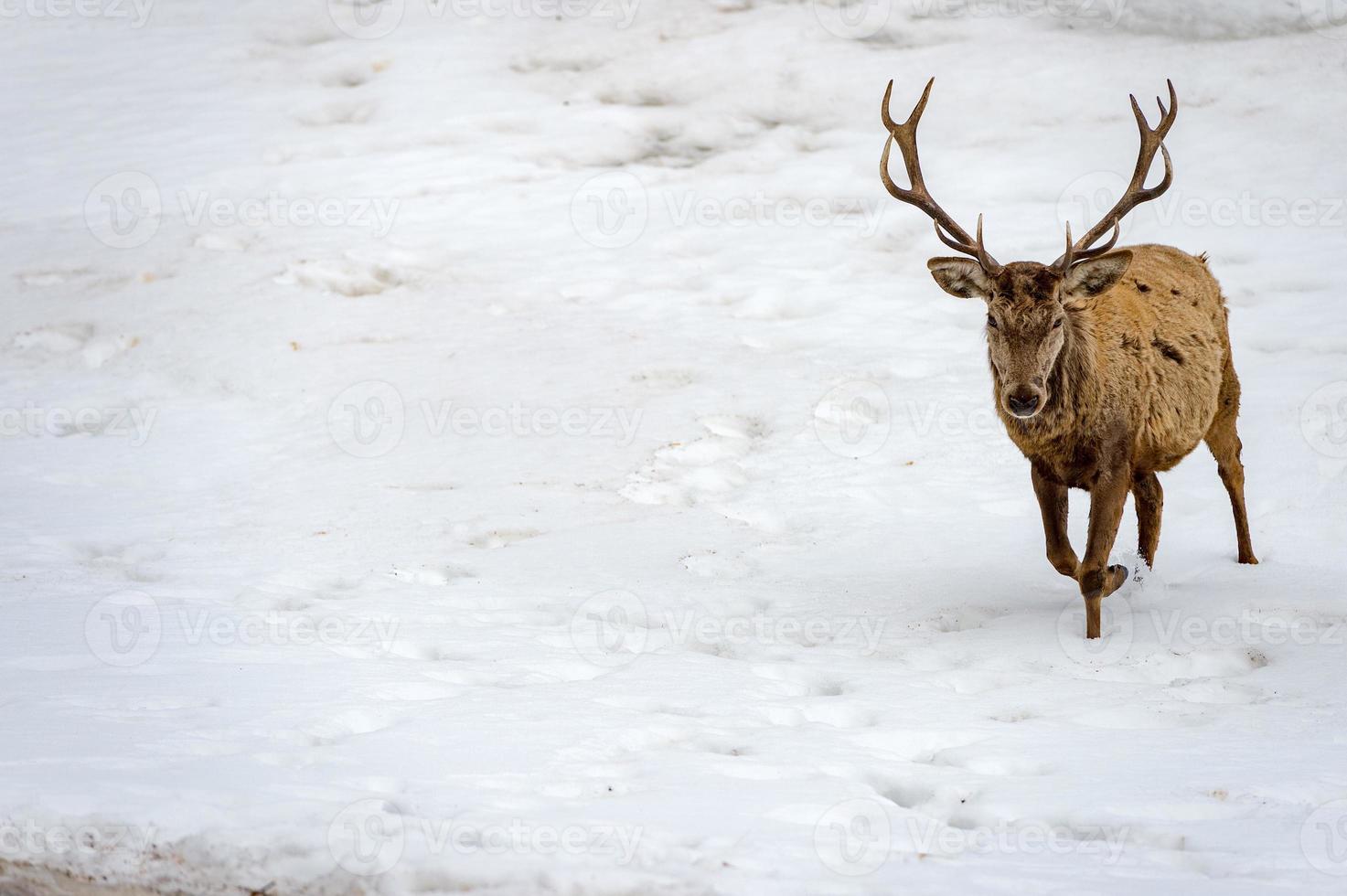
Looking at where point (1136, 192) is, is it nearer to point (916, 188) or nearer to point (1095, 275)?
point (1095, 275)

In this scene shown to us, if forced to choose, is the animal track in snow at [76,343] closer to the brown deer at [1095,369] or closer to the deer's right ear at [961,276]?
the brown deer at [1095,369]

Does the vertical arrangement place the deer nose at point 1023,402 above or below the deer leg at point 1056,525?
above

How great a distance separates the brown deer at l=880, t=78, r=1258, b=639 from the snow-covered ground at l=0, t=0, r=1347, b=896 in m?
0.50

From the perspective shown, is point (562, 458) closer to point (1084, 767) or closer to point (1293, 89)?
point (1084, 767)

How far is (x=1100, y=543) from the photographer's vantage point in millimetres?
6168

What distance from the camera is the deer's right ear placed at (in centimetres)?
627

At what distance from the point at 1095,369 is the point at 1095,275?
1.49ft

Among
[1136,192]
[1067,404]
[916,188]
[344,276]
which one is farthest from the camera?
[344,276]

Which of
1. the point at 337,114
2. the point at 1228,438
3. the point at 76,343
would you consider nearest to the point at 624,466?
the point at 1228,438

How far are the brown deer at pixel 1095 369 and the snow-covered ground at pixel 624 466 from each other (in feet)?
1.63

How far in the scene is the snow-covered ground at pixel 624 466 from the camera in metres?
4.02

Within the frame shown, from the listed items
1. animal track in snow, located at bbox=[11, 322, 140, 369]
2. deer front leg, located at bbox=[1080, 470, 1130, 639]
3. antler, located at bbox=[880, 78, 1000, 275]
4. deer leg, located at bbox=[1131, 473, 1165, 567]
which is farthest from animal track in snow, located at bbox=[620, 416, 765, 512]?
animal track in snow, located at bbox=[11, 322, 140, 369]

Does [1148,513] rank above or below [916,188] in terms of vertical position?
below

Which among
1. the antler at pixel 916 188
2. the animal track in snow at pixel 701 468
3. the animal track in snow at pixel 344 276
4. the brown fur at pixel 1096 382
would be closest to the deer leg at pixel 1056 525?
the brown fur at pixel 1096 382
